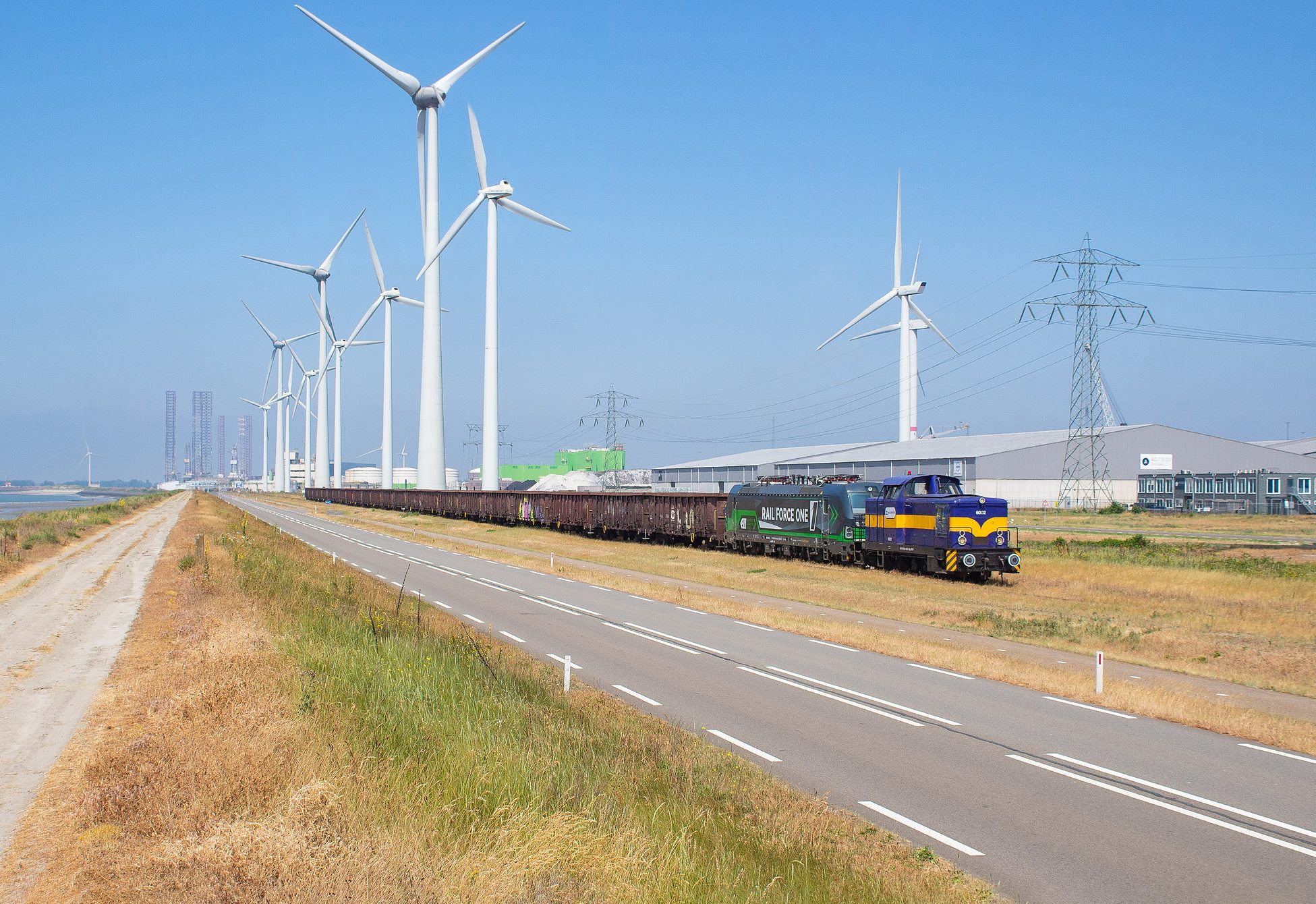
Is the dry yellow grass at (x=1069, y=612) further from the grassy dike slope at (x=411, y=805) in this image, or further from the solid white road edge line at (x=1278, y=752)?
the grassy dike slope at (x=411, y=805)

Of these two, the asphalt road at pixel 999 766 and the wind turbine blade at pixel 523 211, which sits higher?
the wind turbine blade at pixel 523 211

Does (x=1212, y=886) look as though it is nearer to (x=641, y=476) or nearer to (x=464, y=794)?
(x=464, y=794)

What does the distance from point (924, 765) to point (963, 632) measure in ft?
42.6

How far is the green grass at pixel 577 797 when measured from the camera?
7.10m

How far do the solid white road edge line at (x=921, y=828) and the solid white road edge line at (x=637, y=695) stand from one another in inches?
208

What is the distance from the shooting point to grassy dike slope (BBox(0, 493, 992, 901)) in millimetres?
6727

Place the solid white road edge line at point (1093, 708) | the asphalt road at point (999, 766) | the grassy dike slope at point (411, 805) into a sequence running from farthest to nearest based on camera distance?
the solid white road edge line at point (1093, 708) → the asphalt road at point (999, 766) → the grassy dike slope at point (411, 805)

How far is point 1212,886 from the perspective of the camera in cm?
809

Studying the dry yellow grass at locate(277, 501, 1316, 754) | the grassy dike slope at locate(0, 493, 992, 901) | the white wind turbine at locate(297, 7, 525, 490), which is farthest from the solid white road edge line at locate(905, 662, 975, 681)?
the white wind turbine at locate(297, 7, 525, 490)

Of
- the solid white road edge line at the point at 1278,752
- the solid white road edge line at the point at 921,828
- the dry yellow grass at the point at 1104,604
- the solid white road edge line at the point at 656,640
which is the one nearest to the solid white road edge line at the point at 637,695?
the solid white road edge line at the point at 656,640

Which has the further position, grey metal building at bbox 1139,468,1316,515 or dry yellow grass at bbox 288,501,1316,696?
grey metal building at bbox 1139,468,1316,515

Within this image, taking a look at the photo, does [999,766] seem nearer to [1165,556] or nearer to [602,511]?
[1165,556]

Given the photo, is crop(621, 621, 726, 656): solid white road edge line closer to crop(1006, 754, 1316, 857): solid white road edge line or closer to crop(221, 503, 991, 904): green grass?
crop(221, 503, 991, 904): green grass

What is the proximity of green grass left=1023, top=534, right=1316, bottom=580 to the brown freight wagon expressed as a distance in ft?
54.7
